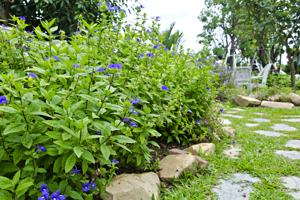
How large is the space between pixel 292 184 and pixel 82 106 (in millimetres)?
1405

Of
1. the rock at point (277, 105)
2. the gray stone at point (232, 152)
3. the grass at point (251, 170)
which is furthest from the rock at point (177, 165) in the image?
the rock at point (277, 105)

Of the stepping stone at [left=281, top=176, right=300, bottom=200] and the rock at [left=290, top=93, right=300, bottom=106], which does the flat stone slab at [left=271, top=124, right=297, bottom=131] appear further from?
the rock at [left=290, top=93, right=300, bottom=106]

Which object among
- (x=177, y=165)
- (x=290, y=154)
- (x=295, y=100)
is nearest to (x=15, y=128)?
(x=177, y=165)

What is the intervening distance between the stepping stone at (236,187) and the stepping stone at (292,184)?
178 millimetres

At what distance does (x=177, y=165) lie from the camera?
1.75 m

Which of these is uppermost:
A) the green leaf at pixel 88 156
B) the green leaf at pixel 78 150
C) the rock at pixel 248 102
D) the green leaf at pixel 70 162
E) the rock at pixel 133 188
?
the green leaf at pixel 78 150

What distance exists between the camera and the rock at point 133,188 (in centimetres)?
128

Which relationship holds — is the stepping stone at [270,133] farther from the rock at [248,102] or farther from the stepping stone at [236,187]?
the rock at [248,102]

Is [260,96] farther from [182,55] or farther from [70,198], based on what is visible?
[70,198]

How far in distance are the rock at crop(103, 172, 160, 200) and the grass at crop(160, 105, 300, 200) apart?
0.37ft

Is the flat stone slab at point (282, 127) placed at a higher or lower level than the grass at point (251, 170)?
lower

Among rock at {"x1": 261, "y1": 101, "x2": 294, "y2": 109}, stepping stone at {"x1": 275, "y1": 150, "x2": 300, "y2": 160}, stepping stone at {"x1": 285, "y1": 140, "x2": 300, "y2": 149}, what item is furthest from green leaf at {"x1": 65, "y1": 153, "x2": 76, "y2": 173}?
rock at {"x1": 261, "y1": 101, "x2": 294, "y2": 109}

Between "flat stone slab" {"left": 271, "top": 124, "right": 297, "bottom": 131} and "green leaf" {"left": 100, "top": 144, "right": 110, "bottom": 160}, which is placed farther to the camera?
"flat stone slab" {"left": 271, "top": 124, "right": 297, "bottom": 131}

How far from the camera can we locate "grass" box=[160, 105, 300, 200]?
5.12 ft
